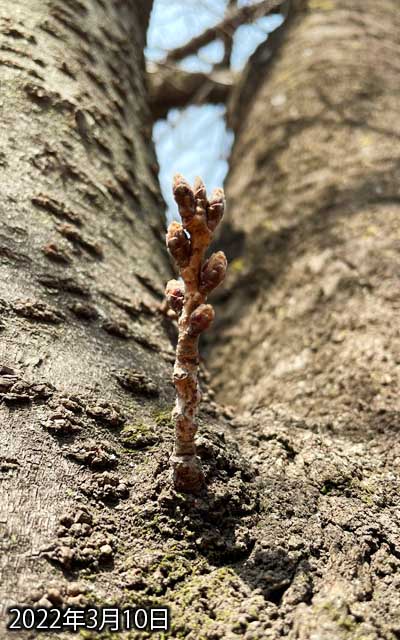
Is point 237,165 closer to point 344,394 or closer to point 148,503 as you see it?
point 344,394

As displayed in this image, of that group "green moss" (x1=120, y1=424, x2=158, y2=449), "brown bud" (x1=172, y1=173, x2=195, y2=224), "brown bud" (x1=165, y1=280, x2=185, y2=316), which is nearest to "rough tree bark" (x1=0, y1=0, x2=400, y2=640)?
"green moss" (x1=120, y1=424, x2=158, y2=449)

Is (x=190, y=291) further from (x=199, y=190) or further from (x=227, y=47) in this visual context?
(x=227, y=47)

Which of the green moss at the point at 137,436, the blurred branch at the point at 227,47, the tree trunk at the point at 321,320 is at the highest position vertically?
the blurred branch at the point at 227,47

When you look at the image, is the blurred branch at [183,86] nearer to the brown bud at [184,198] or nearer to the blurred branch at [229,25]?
the blurred branch at [229,25]

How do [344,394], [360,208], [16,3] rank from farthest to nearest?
[360,208], [16,3], [344,394]

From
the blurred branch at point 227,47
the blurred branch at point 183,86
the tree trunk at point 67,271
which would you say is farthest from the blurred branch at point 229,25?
the tree trunk at point 67,271

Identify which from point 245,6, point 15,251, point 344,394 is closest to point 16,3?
point 15,251
